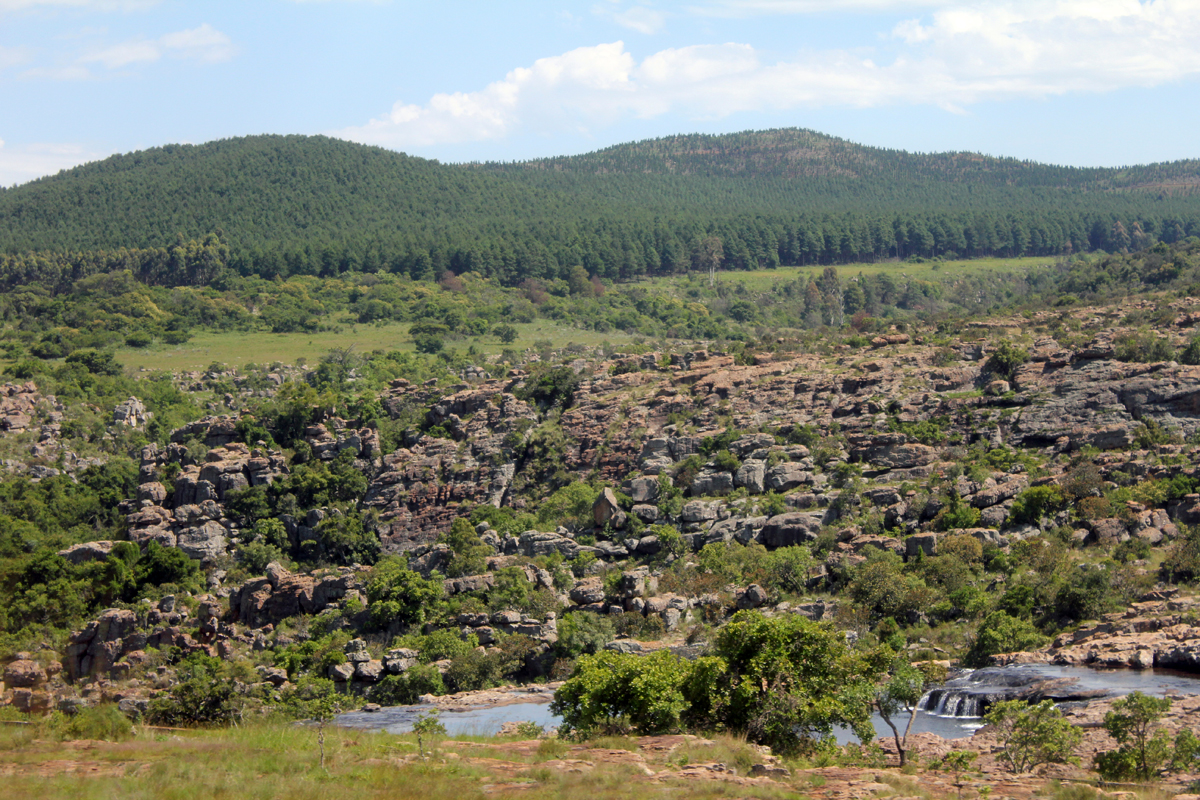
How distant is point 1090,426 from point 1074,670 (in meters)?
26.1

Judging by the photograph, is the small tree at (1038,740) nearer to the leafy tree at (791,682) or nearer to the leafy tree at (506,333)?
the leafy tree at (791,682)

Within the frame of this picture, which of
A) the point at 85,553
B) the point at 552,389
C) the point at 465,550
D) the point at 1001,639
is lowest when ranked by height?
the point at 1001,639

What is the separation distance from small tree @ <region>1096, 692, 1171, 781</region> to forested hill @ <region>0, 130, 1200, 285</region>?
119 meters

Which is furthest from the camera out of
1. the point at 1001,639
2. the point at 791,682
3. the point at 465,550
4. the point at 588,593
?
the point at 465,550

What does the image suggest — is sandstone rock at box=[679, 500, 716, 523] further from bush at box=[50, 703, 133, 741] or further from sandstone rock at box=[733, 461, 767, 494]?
bush at box=[50, 703, 133, 741]

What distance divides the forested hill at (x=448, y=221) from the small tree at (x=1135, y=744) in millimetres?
118721

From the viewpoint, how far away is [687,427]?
75.8m

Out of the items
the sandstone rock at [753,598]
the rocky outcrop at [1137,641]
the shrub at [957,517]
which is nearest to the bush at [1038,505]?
the shrub at [957,517]

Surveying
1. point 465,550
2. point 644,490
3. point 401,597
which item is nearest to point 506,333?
point 644,490

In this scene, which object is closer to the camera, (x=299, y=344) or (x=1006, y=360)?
(x=1006, y=360)

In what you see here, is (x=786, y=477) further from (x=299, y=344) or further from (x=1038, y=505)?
(x=299, y=344)

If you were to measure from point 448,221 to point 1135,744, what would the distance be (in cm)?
14946

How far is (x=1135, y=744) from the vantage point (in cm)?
3081

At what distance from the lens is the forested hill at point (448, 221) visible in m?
148
